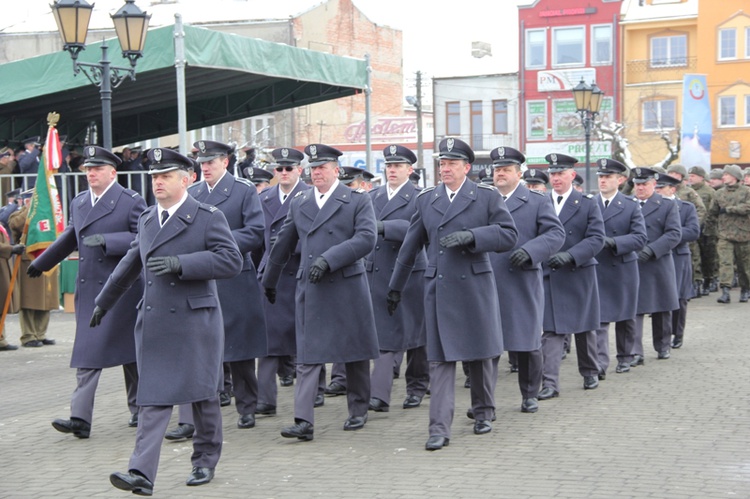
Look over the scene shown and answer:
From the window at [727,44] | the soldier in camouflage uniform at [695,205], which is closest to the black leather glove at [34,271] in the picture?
the soldier in camouflage uniform at [695,205]

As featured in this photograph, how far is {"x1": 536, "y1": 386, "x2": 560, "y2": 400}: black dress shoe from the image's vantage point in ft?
33.8

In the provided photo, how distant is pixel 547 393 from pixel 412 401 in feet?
3.93

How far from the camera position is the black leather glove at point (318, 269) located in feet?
27.8

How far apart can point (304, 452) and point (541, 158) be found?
5087 centimetres

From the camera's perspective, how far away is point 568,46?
59062 millimetres

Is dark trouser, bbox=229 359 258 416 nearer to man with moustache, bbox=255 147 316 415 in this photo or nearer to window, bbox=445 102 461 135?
man with moustache, bbox=255 147 316 415

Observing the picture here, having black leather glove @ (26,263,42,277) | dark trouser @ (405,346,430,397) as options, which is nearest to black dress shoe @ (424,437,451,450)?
dark trouser @ (405,346,430,397)

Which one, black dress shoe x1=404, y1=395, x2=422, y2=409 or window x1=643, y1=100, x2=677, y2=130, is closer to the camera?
black dress shoe x1=404, y1=395, x2=422, y2=409

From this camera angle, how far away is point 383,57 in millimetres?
60906

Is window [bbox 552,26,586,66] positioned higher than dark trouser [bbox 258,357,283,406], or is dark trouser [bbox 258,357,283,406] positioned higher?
window [bbox 552,26,586,66]

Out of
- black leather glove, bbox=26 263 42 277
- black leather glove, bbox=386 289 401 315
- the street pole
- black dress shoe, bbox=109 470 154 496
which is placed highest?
the street pole

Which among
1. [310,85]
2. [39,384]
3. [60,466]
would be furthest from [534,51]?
[60,466]

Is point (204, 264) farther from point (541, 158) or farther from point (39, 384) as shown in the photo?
point (541, 158)

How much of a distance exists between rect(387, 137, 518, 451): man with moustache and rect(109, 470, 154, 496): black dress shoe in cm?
237
